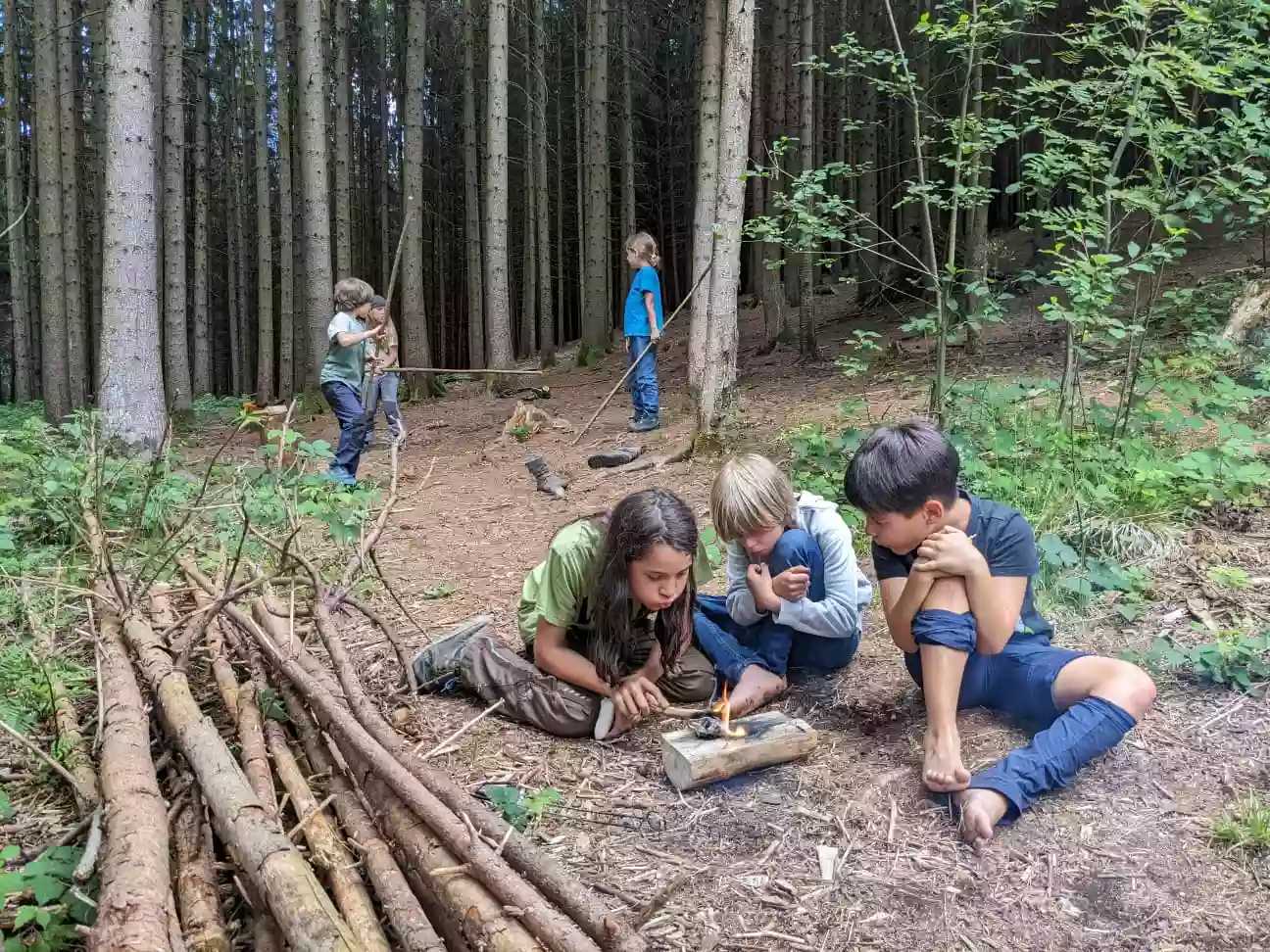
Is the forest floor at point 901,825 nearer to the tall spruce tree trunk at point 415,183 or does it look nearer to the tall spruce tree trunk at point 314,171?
the tall spruce tree trunk at point 314,171

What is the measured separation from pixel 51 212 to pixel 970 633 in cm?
1187

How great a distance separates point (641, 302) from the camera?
7.67m

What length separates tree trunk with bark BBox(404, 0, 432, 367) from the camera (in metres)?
12.1

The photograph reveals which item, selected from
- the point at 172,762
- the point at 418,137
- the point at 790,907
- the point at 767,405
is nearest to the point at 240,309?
the point at 418,137

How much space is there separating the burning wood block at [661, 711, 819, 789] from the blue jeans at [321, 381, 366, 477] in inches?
179

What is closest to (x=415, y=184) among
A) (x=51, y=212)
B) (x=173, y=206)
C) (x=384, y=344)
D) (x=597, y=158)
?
(x=597, y=158)

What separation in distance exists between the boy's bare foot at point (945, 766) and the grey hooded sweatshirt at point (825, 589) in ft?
2.18

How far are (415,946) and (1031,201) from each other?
1803cm

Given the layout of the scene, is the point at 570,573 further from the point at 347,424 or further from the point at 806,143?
the point at 806,143

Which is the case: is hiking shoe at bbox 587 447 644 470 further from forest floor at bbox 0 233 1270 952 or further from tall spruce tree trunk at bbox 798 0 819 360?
tall spruce tree trunk at bbox 798 0 819 360

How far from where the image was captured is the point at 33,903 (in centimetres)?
193

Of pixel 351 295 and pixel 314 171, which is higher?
pixel 314 171

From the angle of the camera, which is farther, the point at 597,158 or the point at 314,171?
the point at 597,158

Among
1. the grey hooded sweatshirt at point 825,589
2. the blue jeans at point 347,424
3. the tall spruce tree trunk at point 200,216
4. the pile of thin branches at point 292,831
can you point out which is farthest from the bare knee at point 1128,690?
the tall spruce tree trunk at point 200,216
